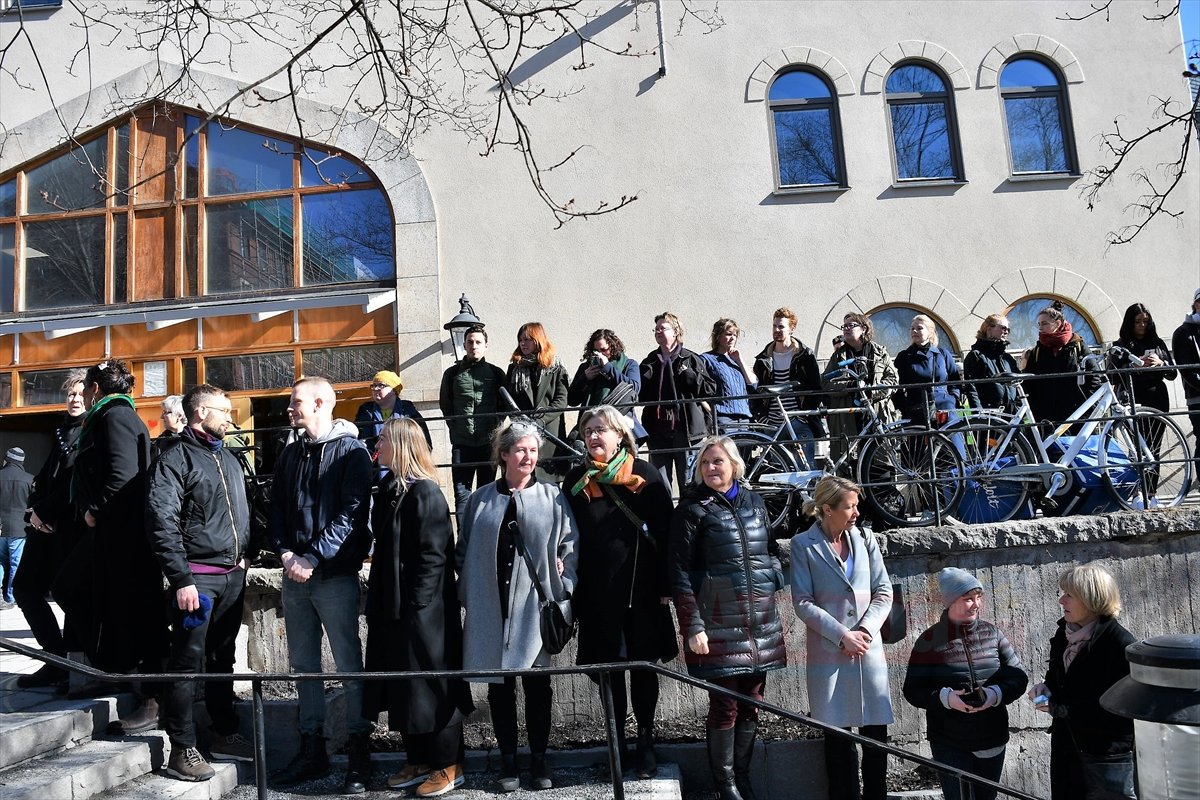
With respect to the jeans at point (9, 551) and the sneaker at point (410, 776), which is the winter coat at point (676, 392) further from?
the jeans at point (9, 551)

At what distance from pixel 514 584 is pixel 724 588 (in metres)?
1.01

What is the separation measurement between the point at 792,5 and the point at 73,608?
9.76 m

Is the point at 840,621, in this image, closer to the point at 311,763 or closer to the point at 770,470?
the point at 770,470

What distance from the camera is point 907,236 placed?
11.2m

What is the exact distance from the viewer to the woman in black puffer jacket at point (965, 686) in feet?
15.8

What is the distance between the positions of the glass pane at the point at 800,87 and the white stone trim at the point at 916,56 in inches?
19.2

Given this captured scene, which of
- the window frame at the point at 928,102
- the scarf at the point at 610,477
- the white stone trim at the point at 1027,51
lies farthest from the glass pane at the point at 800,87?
the scarf at the point at 610,477

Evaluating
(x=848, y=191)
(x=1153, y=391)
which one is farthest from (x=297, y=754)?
(x=848, y=191)

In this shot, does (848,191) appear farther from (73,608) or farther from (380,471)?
(73,608)

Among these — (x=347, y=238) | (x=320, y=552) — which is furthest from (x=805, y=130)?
(x=320, y=552)

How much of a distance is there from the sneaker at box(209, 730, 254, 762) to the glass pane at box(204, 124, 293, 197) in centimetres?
794

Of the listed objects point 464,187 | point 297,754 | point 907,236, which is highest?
point 464,187

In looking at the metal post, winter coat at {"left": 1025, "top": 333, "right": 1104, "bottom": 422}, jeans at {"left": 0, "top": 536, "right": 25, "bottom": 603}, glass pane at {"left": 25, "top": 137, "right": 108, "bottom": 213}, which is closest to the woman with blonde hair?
the metal post

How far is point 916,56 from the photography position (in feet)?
37.5
